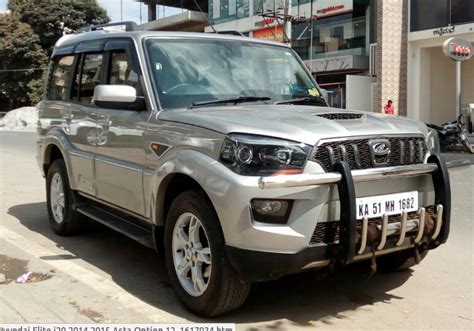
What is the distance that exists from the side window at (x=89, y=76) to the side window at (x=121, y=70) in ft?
0.92

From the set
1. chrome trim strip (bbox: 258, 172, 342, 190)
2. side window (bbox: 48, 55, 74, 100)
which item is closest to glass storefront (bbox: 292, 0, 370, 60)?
side window (bbox: 48, 55, 74, 100)

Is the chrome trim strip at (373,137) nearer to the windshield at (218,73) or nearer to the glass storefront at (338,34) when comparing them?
the windshield at (218,73)

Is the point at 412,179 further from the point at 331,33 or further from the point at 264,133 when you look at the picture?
the point at 331,33

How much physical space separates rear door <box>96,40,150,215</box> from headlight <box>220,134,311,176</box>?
121 centimetres

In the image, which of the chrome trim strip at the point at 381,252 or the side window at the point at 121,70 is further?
the side window at the point at 121,70

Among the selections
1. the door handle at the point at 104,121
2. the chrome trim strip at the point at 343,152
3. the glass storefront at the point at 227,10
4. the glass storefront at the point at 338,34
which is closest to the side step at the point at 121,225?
the door handle at the point at 104,121

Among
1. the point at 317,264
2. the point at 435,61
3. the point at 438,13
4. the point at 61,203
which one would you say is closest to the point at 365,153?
the point at 317,264

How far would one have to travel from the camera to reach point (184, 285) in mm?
4043

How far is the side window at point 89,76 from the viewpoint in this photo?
5.53 m

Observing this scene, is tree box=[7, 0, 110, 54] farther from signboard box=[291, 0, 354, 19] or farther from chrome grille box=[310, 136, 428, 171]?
chrome grille box=[310, 136, 428, 171]

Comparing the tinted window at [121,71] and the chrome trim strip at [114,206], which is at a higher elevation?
the tinted window at [121,71]

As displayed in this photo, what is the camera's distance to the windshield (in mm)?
4535

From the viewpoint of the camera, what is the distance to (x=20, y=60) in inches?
1889

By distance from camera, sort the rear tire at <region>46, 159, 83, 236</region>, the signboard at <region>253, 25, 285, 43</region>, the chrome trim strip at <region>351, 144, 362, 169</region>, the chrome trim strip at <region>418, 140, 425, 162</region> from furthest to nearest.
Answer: the signboard at <region>253, 25, 285, 43</region> < the rear tire at <region>46, 159, 83, 236</region> < the chrome trim strip at <region>418, 140, 425, 162</region> < the chrome trim strip at <region>351, 144, 362, 169</region>
